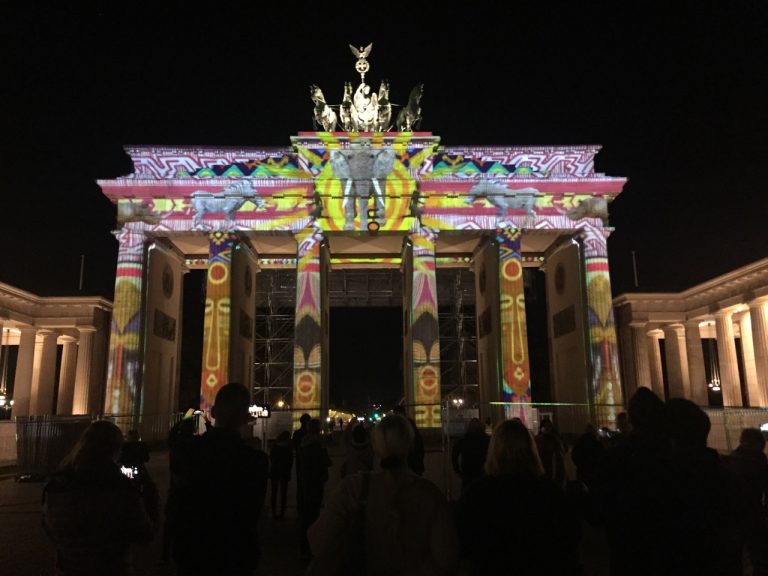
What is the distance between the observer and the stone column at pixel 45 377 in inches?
1446

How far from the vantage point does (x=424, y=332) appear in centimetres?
2755

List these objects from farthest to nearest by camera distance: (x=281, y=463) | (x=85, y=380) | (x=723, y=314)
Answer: (x=85, y=380) → (x=723, y=314) → (x=281, y=463)

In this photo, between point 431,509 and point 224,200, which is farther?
point 224,200

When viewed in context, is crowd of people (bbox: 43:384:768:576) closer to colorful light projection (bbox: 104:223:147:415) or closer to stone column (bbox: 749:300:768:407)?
colorful light projection (bbox: 104:223:147:415)

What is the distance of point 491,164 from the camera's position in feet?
93.7

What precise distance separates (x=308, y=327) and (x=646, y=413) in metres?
24.1

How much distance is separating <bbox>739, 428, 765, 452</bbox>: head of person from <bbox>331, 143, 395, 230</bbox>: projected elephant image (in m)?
23.4

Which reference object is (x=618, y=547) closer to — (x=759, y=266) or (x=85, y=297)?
(x=759, y=266)

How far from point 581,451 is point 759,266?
25.6 meters

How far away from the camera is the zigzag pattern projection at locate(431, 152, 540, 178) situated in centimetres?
2850

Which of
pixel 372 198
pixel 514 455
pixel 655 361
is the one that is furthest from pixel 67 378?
pixel 514 455

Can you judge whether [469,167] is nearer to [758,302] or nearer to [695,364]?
[758,302]

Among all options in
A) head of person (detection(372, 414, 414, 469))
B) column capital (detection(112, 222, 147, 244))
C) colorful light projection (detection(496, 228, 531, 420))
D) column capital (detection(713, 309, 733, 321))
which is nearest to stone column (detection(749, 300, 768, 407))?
column capital (detection(713, 309, 733, 321))

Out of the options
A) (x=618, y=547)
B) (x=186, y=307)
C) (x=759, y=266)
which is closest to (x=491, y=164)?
(x=759, y=266)
